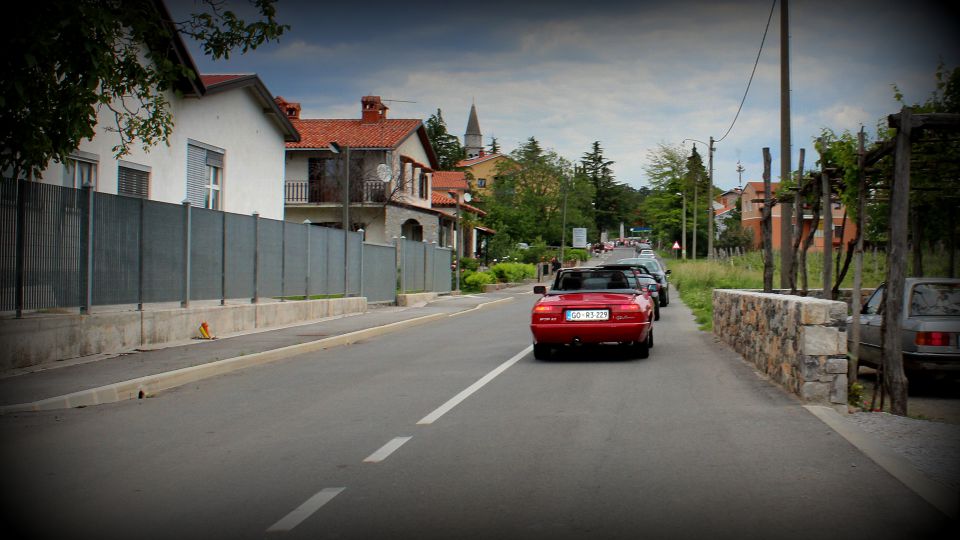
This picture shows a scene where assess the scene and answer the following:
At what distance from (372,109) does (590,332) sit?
40079mm

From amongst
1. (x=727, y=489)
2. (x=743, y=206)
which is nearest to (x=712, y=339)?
(x=727, y=489)

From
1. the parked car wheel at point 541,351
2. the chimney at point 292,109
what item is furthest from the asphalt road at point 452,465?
the chimney at point 292,109

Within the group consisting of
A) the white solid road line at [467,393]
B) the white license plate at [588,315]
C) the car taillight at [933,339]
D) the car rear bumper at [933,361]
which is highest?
the white license plate at [588,315]

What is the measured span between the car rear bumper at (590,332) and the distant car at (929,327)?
131 inches

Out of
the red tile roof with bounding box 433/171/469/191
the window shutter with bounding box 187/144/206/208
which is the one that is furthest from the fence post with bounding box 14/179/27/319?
the red tile roof with bounding box 433/171/469/191

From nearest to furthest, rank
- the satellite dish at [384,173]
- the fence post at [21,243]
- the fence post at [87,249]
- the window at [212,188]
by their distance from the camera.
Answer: the fence post at [21,243] → the fence post at [87,249] → the window at [212,188] → the satellite dish at [384,173]

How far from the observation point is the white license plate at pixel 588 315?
43.1ft

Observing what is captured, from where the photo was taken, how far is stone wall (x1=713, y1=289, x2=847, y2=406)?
342 inches

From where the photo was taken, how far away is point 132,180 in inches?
778

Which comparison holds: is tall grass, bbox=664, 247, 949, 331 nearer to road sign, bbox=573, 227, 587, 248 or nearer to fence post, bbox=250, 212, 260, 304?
fence post, bbox=250, 212, 260, 304

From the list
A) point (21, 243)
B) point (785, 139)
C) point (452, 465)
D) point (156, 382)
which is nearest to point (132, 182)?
point (21, 243)

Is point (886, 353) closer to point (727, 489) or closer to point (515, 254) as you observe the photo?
point (727, 489)

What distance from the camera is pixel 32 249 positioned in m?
11.9

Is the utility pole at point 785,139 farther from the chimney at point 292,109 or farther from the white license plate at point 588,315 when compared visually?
the chimney at point 292,109
